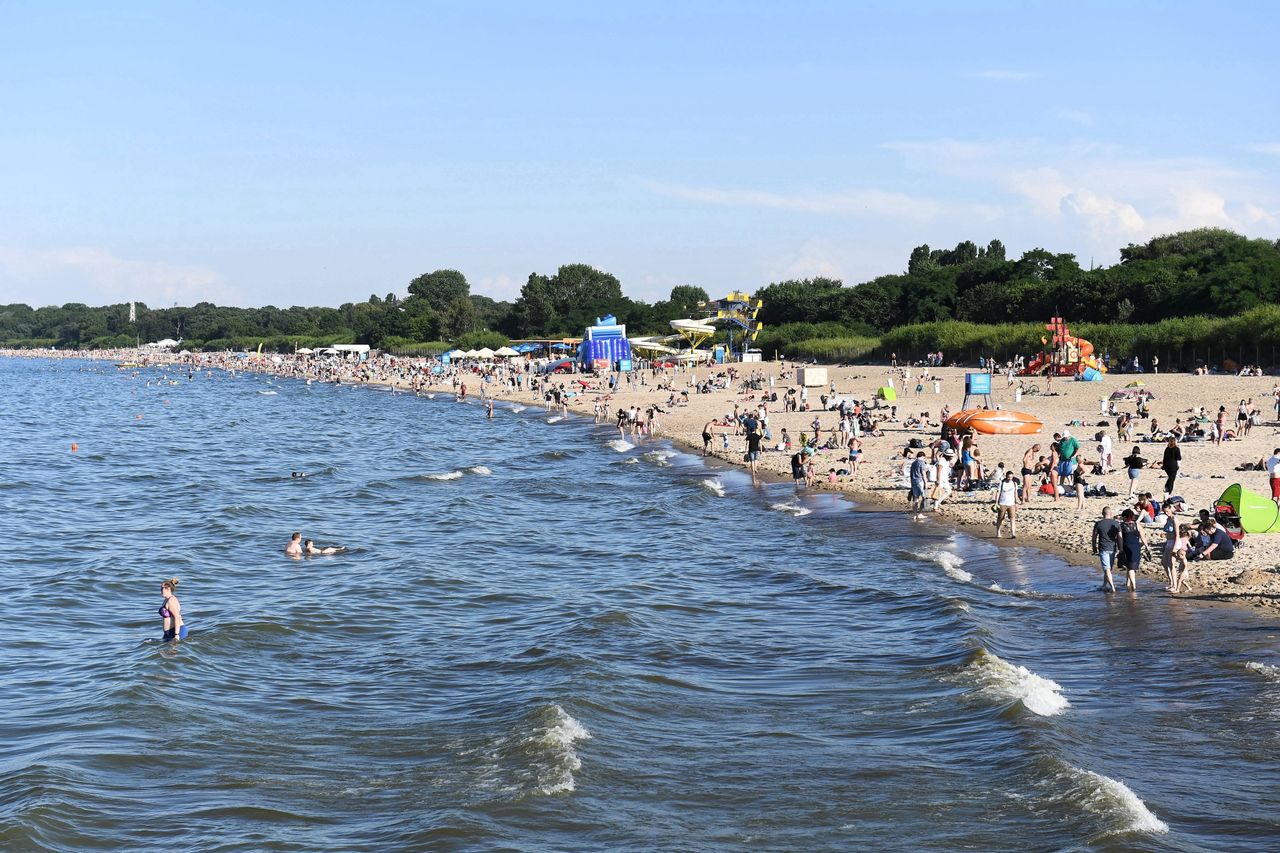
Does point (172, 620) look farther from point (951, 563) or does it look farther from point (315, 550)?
point (951, 563)

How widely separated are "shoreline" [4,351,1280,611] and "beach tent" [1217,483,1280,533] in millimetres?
274

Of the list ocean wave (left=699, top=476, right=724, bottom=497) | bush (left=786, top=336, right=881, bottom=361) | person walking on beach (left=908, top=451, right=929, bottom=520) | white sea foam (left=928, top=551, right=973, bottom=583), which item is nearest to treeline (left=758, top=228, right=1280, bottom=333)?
bush (left=786, top=336, right=881, bottom=361)

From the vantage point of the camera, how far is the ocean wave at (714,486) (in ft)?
102

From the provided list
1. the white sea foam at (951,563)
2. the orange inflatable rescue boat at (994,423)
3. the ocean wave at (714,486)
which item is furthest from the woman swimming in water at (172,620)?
the orange inflatable rescue boat at (994,423)

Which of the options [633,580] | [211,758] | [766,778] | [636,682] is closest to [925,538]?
[633,580]

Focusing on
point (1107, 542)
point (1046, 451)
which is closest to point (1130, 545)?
point (1107, 542)

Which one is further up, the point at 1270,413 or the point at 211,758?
the point at 1270,413

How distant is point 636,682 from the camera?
575 inches

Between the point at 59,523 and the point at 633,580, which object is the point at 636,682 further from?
the point at 59,523

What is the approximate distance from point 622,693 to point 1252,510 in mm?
11721

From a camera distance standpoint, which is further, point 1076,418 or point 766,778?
point 1076,418

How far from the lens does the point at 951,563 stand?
2078cm

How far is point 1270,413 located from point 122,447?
43735 millimetres

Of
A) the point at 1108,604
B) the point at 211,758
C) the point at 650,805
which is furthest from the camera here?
the point at 1108,604
